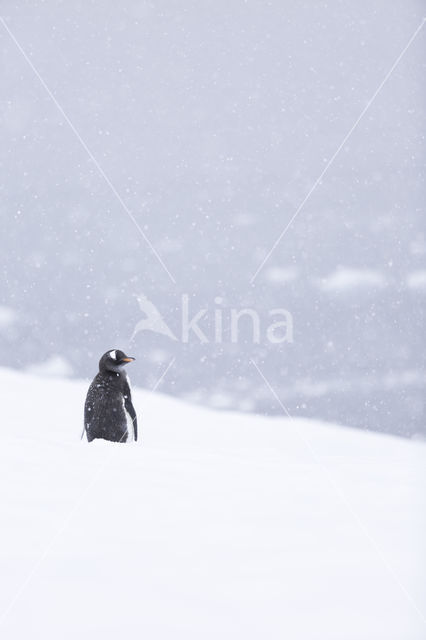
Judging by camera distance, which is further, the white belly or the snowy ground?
the white belly

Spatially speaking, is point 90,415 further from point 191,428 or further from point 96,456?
point 191,428

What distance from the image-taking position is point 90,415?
399 centimetres

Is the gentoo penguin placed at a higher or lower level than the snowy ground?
lower

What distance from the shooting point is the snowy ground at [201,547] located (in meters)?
1.55

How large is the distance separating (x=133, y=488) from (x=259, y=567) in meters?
0.59

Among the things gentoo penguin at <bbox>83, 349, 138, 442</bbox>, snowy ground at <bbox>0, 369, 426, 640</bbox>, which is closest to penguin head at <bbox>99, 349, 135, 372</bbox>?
gentoo penguin at <bbox>83, 349, 138, 442</bbox>

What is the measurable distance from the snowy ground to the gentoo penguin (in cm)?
124

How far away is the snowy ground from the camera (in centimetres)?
155

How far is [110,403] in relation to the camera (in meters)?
3.94

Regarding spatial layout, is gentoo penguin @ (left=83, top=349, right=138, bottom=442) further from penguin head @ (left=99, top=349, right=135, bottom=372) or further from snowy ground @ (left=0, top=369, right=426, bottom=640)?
snowy ground @ (left=0, top=369, right=426, bottom=640)

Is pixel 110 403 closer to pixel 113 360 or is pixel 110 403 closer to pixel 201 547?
pixel 113 360

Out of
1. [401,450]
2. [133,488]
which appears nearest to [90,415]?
[133,488]

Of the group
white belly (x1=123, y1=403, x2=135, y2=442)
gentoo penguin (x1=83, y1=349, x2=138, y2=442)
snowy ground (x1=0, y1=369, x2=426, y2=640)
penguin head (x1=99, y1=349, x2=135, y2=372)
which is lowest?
white belly (x1=123, y1=403, x2=135, y2=442)

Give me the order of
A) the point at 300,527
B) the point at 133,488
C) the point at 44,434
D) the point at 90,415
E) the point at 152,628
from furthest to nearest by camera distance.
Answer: the point at 90,415
the point at 44,434
the point at 133,488
the point at 300,527
the point at 152,628
